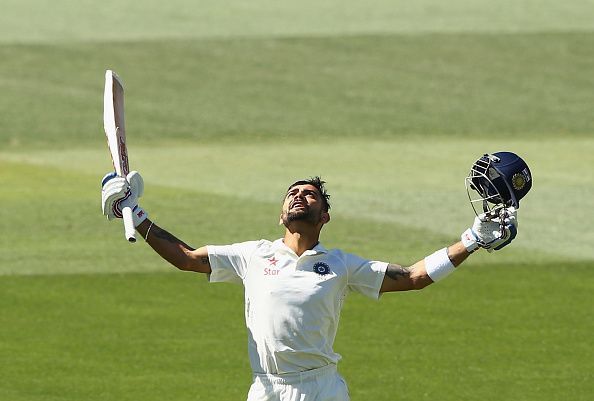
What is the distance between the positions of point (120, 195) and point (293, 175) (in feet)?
48.7

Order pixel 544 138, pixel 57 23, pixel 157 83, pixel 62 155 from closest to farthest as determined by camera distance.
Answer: pixel 62 155
pixel 544 138
pixel 157 83
pixel 57 23

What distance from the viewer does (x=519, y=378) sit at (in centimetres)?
1241

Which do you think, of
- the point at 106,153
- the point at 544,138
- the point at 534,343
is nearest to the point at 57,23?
the point at 106,153

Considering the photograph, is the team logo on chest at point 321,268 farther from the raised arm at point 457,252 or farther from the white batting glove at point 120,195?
the white batting glove at point 120,195

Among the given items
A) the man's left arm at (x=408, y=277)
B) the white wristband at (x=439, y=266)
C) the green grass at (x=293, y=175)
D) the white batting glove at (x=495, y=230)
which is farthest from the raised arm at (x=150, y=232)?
the green grass at (x=293, y=175)

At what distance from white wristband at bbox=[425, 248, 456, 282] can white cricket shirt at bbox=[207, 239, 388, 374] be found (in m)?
0.29

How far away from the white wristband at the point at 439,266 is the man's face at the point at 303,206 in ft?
2.30

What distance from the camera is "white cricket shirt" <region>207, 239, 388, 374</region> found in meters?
8.48

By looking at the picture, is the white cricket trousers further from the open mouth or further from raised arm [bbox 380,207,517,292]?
the open mouth

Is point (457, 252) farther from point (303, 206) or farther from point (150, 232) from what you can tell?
point (150, 232)

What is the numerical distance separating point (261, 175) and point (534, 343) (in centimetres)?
1036

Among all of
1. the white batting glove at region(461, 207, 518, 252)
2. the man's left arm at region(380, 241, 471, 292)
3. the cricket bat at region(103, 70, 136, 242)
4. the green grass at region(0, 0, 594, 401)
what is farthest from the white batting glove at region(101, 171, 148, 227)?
the green grass at region(0, 0, 594, 401)

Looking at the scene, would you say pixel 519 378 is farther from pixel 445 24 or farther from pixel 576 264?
pixel 445 24

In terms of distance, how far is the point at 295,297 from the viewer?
8.48m
